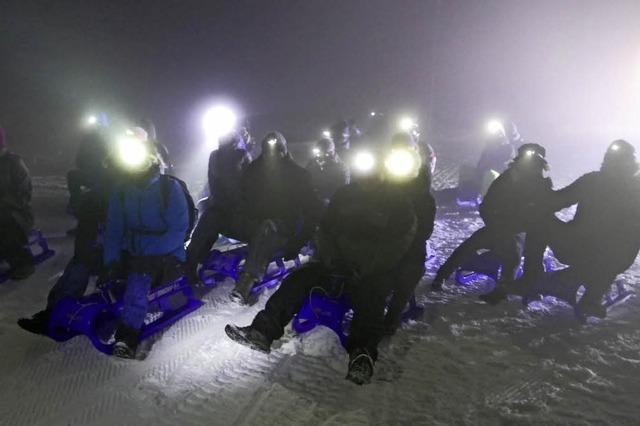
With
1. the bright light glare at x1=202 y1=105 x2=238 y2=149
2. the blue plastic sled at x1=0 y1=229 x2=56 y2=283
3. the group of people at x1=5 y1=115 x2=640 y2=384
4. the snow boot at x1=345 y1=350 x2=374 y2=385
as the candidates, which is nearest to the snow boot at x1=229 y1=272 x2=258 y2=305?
the group of people at x1=5 y1=115 x2=640 y2=384

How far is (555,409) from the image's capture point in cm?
336

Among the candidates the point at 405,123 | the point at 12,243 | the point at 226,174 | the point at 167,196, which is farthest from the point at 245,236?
the point at 405,123

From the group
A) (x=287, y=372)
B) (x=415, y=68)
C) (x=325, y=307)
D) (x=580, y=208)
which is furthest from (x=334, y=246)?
(x=415, y=68)

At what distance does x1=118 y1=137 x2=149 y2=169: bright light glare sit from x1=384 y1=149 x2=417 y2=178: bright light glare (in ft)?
7.33

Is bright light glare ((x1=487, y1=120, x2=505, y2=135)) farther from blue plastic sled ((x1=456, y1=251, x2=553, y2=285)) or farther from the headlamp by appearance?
the headlamp

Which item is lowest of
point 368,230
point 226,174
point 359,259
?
point 359,259

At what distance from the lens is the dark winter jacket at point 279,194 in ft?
18.2

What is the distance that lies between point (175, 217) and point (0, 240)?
296 cm

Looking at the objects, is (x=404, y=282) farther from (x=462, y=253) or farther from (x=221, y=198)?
(x=221, y=198)

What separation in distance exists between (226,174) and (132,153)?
7.37 feet

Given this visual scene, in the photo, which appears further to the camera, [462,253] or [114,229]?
[462,253]

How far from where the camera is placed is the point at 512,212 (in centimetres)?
550

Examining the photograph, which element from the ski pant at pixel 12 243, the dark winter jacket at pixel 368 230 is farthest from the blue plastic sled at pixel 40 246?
the dark winter jacket at pixel 368 230

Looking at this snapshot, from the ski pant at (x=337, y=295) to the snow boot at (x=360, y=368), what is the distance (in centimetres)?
7
